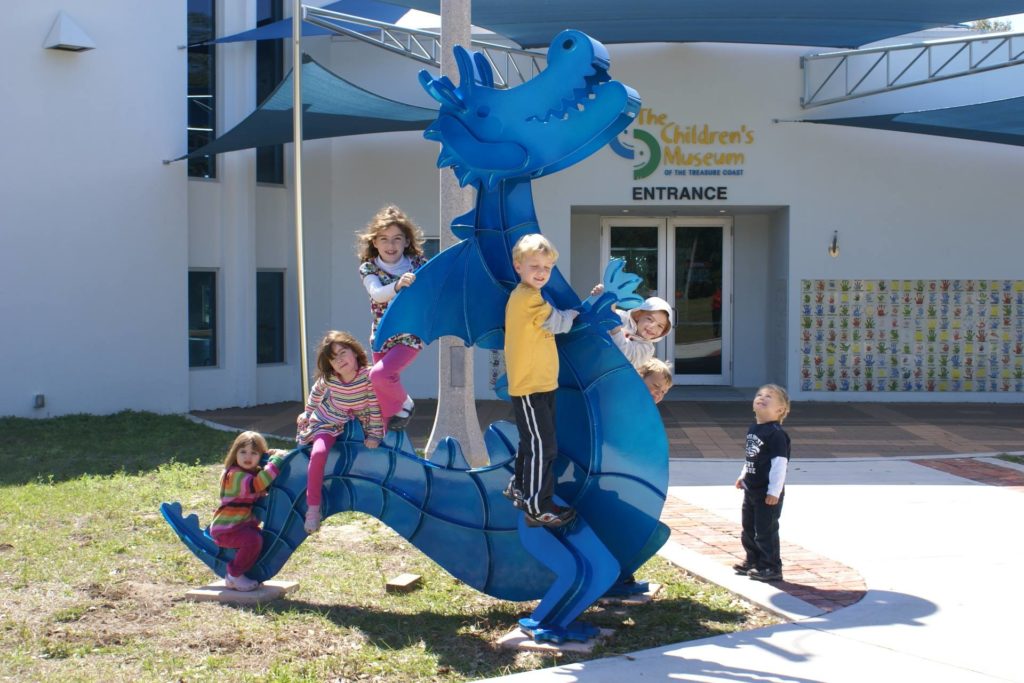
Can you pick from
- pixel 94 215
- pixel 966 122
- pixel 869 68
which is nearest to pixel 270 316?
pixel 94 215

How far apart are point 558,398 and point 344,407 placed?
116 cm

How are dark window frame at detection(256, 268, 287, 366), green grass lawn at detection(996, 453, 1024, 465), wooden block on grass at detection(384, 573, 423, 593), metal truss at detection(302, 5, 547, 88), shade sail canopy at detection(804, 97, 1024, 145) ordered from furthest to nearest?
dark window frame at detection(256, 268, 287, 366), metal truss at detection(302, 5, 547, 88), shade sail canopy at detection(804, 97, 1024, 145), green grass lawn at detection(996, 453, 1024, 465), wooden block on grass at detection(384, 573, 423, 593)

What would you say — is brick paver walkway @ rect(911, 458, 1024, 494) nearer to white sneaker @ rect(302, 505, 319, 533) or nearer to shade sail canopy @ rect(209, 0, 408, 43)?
white sneaker @ rect(302, 505, 319, 533)

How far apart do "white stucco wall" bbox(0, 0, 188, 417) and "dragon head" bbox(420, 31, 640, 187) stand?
10119mm

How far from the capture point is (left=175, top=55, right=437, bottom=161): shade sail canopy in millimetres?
13742

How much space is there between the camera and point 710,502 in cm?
888

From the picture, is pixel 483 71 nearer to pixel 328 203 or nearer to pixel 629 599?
pixel 629 599

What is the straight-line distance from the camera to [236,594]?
19.9ft

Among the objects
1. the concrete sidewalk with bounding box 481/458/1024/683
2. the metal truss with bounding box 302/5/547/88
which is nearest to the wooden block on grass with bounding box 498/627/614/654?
the concrete sidewalk with bounding box 481/458/1024/683

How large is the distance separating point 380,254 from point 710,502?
13.0 feet

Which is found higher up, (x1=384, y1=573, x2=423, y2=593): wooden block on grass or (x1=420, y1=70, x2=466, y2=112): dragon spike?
(x1=420, y1=70, x2=466, y2=112): dragon spike

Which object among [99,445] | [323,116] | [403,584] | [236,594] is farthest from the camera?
[323,116]

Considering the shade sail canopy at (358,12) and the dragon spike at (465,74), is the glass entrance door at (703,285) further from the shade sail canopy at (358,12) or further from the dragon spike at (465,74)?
the dragon spike at (465,74)

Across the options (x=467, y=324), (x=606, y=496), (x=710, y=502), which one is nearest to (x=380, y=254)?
(x=467, y=324)
